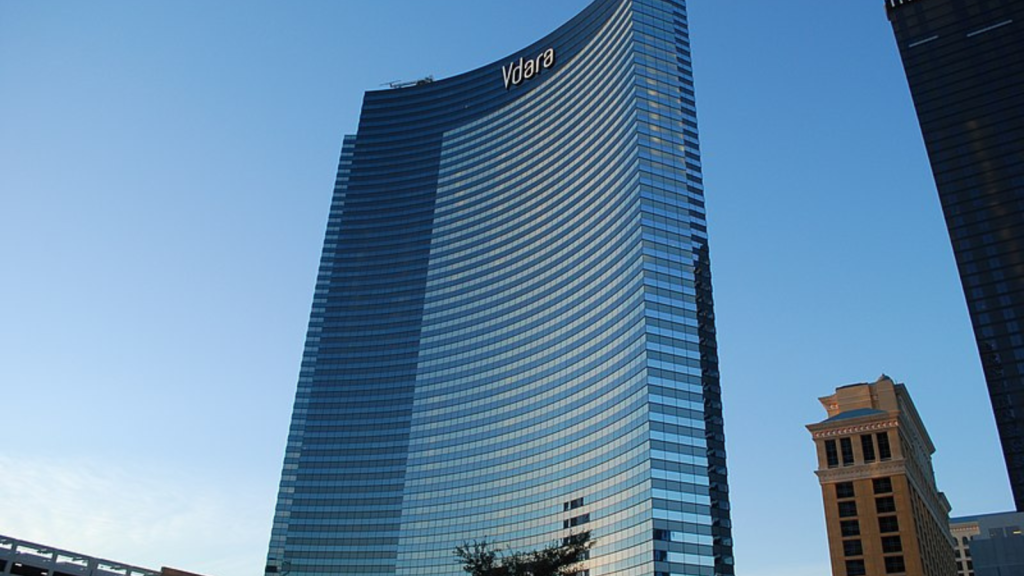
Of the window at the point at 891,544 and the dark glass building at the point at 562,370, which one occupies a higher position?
the dark glass building at the point at 562,370

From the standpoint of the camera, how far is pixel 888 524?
131875 millimetres

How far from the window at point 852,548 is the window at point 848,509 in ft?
14.3

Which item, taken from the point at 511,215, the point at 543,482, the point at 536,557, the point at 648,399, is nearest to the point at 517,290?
the point at 511,215

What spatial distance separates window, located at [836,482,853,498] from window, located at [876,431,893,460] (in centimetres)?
730

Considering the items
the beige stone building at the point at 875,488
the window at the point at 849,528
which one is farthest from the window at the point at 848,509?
the window at the point at 849,528

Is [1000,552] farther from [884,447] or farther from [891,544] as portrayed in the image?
[884,447]

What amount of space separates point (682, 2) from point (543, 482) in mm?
99340

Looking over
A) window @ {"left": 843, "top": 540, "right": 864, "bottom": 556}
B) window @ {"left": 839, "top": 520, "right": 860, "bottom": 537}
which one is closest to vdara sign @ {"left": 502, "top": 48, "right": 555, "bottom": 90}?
window @ {"left": 839, "top": 520, "right": 860, "bottom": 537}

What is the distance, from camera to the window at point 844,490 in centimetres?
13738

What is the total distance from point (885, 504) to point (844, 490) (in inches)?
265

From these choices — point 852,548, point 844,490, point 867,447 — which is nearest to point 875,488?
point 844,490

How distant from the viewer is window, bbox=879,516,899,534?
131 meters

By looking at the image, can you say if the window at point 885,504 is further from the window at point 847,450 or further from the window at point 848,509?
the window at point 847,450

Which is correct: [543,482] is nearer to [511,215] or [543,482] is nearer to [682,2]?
[511,215]
